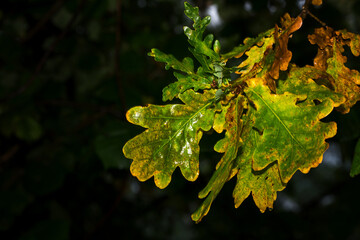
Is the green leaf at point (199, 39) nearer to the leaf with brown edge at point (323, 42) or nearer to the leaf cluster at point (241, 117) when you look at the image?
the leaf cluster at point (241, 117)

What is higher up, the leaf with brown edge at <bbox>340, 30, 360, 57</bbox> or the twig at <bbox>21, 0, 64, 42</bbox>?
the leaf with brown edge at <bbox>340, 30, 360, 57</bbox>

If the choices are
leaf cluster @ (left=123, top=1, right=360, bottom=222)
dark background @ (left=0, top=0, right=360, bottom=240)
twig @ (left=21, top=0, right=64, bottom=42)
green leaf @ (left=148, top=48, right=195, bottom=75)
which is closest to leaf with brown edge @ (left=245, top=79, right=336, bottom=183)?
leaf cluster @ (left=123, top=1, right=360, bottom=222)

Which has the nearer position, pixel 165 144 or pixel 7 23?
pixel 165 144

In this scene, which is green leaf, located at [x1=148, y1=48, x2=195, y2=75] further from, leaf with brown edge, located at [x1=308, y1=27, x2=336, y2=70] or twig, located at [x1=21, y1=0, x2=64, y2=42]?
twig, located at [x1=21, y1=0, x2=64, y2=42]

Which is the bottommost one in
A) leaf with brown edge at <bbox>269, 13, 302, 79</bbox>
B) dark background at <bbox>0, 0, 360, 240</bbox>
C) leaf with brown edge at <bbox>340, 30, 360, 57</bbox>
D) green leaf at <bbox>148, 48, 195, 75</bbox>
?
dark background at <bbox>0, 0, 360, 240</bbox>

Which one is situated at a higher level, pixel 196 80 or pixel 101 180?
pixel 196 80

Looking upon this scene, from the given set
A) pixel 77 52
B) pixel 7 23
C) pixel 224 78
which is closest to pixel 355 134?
pixel 224 78

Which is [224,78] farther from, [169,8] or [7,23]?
[169,8]

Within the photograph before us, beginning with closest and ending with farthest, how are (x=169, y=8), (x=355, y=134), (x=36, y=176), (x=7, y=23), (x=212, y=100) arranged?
(x=212, y=100) → (x=355, y=134) → (x=36, y=176) → (x=7, y=23) → (x=169, y=8)
